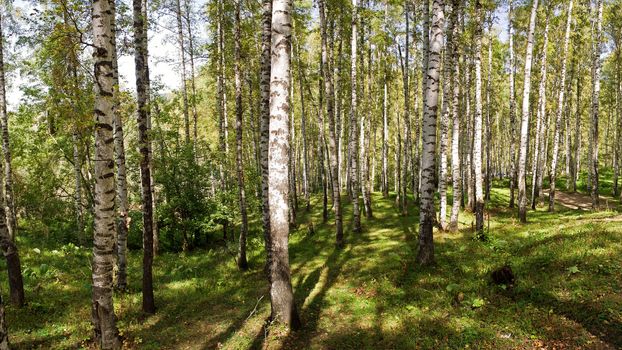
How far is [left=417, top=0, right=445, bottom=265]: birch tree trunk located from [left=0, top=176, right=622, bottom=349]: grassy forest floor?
0.74 m

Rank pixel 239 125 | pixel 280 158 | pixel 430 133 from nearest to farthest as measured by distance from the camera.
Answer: pixel 280 158, pixel 430 133, pixel 239 125

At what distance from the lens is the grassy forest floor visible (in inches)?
271

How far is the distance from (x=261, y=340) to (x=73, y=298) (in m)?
7.44

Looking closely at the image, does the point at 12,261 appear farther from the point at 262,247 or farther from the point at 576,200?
the point at 576,200

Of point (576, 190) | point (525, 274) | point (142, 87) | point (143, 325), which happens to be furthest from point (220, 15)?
point (576, 190)

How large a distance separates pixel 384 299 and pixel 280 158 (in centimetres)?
461

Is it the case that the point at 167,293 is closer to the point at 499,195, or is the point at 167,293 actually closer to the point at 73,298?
the point at 73,298

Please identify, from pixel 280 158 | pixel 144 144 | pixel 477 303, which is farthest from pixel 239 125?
pixel 477 303

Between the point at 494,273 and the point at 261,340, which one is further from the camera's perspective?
the point at 494,273

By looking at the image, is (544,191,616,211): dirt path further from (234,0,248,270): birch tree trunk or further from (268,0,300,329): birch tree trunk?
(268,0,300,329): birch tree trunk

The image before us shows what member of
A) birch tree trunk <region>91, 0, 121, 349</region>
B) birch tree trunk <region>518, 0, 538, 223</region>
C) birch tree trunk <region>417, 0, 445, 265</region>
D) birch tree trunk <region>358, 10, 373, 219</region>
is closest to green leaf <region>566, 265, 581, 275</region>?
birch tree trunk <region>417, 0, 445, 265</region>

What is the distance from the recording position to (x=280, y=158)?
701 centimetres

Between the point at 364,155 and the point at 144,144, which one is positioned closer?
the point at 144,144

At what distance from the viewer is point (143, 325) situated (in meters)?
9.35
